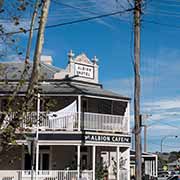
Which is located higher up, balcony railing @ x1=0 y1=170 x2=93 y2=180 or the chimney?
the chimney

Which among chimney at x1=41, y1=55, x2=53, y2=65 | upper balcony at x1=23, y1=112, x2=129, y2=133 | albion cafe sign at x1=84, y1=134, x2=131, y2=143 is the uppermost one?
chimney at x1=41, y1=55, x2=53, y2=65

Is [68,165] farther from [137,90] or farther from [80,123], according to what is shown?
[137,90]

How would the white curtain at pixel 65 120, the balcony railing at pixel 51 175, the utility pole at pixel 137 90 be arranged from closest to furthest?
the utility pole at pixel 137 90 → the balcony railing at pixel 51 175 → the white curtain at pixel 65 120

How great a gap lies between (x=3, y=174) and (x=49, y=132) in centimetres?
428

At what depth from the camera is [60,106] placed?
124 ft

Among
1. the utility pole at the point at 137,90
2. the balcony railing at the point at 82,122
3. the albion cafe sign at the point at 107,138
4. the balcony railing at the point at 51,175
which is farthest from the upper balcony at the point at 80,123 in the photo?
the utility pole at the point at 137,90

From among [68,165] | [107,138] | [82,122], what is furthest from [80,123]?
[68,165]

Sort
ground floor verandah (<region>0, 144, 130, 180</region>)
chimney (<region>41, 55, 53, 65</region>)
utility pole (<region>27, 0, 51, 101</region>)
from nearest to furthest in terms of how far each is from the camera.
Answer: utility pole (<region>27, 0, 51, 101</region>) < ground floor verandah (<region>0, 144, 130, 180</region>) < chimney (<region>41, 55, 53, 65</region>)

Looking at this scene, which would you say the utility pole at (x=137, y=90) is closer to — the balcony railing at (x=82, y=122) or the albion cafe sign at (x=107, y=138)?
the balcony railing at (x=82, y=122)

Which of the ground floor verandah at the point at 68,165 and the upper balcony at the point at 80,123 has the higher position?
the upper balcony at the point at 80,123

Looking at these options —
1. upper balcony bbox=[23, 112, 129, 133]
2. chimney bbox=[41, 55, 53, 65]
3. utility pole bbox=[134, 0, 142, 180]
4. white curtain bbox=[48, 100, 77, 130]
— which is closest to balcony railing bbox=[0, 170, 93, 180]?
upper balcony bbox=[23, 112, 129, 133]

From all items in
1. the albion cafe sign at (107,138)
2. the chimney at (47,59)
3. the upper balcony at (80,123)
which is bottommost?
the albion cafe sign at (107,138)

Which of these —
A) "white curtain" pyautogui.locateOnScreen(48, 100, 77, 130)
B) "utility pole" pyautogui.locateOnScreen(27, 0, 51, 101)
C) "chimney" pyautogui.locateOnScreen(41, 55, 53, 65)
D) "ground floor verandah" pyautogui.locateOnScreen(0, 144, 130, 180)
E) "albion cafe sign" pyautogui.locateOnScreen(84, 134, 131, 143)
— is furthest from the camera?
"chimney" pyautogui.locateOnScreen(41, 55, 53, 65)

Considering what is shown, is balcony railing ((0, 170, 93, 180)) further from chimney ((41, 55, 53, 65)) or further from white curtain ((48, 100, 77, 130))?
chimney ((41, 55, 53, 65))
